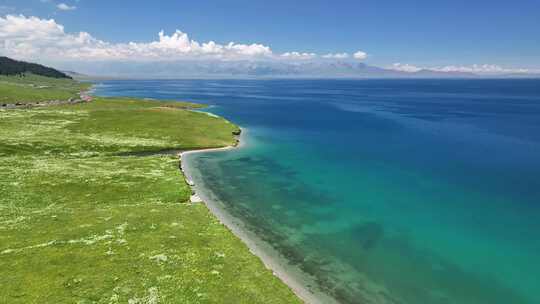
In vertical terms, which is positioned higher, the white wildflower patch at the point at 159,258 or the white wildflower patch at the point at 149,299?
the white wildflower patch at the point at 159,258

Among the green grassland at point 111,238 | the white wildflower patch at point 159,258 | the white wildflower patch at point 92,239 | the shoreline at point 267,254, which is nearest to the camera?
the green grassland at point 111,238

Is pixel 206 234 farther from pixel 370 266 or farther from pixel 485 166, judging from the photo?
pixel 485 166

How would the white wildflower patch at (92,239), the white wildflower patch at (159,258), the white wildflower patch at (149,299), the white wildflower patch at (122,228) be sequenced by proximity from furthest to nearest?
the white wildflower patch at (122,228), the white wildflower patch at (92,239), the white wildflower patch at (159,258), the white wildflower patch at (149,299)

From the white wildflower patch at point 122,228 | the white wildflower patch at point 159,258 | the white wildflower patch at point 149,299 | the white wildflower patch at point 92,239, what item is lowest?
the white wildflower patch at point 149,299

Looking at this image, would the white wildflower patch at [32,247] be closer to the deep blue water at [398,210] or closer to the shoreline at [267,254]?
the shoreline at [267,254]

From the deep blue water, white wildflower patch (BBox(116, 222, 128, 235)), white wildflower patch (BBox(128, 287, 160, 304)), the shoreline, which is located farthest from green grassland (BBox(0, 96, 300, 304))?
the deep blue water

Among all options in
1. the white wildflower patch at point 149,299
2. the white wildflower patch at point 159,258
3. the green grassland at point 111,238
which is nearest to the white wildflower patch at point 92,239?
the green grassland at point 111,238

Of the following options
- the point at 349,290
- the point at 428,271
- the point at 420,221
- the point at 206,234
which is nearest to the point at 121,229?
the point at 206,234

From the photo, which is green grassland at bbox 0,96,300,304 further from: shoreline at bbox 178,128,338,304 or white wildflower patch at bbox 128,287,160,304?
shoreline at bbox 178,128,338,304
